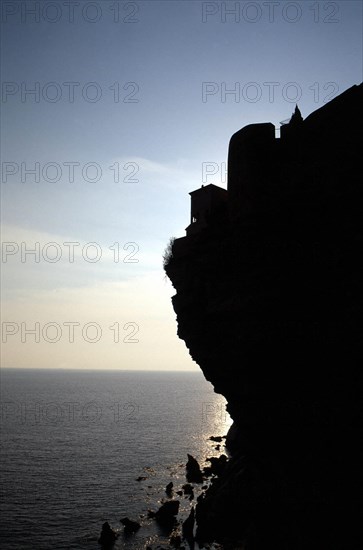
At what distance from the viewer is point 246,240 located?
23.1 metres

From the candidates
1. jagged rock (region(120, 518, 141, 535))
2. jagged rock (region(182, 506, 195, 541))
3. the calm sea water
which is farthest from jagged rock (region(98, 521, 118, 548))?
jagged rock (region(182, 506, 195, 541))

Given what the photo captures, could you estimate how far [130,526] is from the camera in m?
32.3

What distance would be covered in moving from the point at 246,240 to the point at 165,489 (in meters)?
36.3

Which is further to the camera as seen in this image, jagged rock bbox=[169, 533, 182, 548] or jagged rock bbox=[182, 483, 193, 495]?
jagged rock bbox=[182, 483, 193, 495]

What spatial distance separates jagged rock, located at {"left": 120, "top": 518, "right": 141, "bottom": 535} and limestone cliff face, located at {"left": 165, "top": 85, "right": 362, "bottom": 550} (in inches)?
529

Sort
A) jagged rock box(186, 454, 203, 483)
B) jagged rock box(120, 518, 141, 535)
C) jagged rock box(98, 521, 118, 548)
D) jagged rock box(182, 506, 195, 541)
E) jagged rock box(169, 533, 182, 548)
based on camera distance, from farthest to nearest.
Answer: jagged rock box(186, 454, 203, 483), jagged rock box(120, 518, 141, 535), jagged rock box(182, 506, 195, 541), jagged rock box(98, 521, 118, 548), jagged rock box(169, 533, 182, 548)

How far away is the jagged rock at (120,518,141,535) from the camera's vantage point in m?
32.0

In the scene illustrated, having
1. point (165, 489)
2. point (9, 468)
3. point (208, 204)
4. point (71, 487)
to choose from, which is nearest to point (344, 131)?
point (208, 204)

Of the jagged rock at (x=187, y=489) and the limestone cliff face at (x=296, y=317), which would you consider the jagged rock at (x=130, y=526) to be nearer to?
the jagged rock at (x=187, y=489)

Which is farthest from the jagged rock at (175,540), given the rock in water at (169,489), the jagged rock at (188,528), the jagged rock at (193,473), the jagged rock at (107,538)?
Result: the jagged rock at (193,473)

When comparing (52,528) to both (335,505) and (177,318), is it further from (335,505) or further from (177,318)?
(335,505)

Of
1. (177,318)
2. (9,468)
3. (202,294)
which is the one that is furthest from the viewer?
(9,468)

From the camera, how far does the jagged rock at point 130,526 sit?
3195 centimetres

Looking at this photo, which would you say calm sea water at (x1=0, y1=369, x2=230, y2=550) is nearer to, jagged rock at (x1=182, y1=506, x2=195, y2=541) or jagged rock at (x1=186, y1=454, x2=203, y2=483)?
jagged rock at (x1=186, y1=454, x2=203, y2=483)
